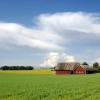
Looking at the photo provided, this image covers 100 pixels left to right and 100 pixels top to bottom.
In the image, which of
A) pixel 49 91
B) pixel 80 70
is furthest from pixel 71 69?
pixel 49 91

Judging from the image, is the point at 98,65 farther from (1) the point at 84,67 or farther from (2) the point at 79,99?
→ (2) the point at 79,99

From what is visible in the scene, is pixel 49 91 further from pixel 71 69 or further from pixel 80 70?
pixel 71 69

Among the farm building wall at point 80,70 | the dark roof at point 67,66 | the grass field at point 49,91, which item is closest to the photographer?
the grass field at point 49,91

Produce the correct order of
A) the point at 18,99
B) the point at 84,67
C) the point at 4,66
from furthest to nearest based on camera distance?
the point at 4,66
the point at 84,67
the point at 18,99

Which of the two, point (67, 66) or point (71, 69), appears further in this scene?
point (67, 66)

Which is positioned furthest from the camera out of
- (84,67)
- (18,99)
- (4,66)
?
(4,66)

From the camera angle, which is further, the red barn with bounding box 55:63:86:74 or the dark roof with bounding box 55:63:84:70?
the dark roof with bounding box 55:63:84:70

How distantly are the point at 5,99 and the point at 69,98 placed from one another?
416 centimetres

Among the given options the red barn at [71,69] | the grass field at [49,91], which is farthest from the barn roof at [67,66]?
the grass field at [49,91]

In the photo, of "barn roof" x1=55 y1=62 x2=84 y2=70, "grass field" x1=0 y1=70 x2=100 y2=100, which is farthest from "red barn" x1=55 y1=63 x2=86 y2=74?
"grass field" x1=0 y1=70 x2=100 y2=100

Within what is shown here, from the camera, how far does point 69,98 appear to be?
20438 mm

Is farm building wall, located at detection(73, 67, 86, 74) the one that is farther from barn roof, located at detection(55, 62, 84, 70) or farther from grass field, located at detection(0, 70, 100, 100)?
grass field, located at detection(0, 70, 100, 100)

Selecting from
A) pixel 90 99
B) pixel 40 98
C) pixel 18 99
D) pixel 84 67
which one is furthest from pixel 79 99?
pixel 84 67

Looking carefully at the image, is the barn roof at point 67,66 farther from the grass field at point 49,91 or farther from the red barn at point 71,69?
the grass field at point 49,91
